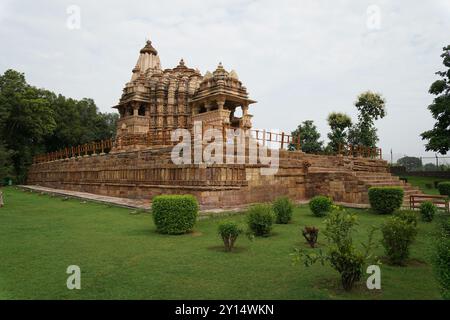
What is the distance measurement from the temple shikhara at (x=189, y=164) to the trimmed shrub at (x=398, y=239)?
24.1 feet

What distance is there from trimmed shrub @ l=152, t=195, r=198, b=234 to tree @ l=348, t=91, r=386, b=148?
1045 inches

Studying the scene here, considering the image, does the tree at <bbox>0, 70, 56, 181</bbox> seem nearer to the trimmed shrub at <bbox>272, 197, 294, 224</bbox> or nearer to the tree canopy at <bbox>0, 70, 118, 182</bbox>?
the tree canopy at <bbox>0, 70, 118, 182</bbox>

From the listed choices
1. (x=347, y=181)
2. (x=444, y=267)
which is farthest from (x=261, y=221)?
(x=347, y=181)

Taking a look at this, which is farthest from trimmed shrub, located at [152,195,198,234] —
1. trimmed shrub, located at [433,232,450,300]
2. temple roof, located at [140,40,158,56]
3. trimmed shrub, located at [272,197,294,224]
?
temple roof, located at [140,40,158,56]

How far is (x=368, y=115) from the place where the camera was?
3102 centimetres

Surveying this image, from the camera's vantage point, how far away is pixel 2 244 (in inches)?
271

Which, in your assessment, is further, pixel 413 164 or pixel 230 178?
pixel 413 164

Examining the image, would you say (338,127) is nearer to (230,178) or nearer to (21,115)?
(230,178)

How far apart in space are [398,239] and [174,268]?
382 cm

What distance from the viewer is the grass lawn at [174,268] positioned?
13.7ft

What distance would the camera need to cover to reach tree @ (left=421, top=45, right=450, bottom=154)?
906 inches

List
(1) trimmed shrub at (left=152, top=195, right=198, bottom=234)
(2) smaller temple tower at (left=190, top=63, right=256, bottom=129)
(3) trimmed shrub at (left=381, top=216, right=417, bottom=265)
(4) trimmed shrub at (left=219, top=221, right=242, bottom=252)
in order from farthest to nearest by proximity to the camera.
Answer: (2) smaller temple tower at (left=190, top=63, right=256, bottom=129), (1) trimmed shrub at (left=152, top=195, right=198, bottom=234), (4) trimmed shrub at (left=219, top=221, right=242, bottom=252), (3) trimmed shrub at (left=381, top=216, right=417, bottom=265)

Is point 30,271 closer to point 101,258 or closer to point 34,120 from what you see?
point 101,258
